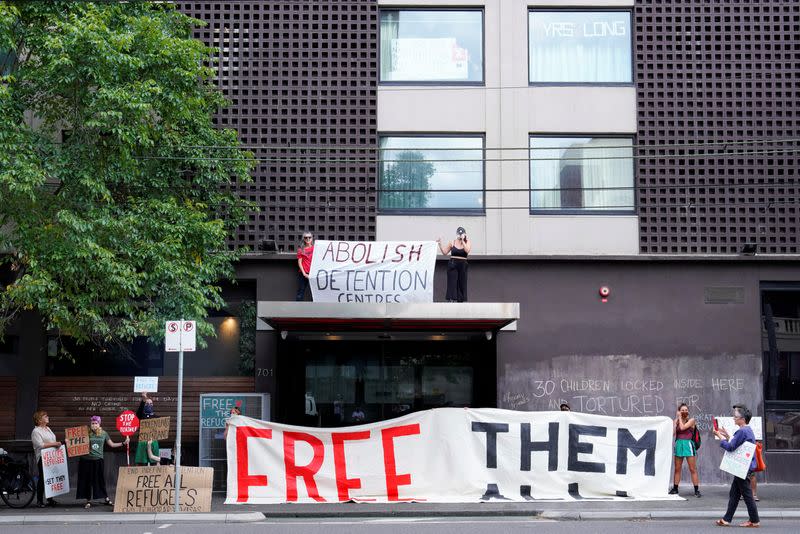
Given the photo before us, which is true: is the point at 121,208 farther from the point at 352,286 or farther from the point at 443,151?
the point at 443,151

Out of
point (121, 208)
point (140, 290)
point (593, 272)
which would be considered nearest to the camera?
point (140, 290)

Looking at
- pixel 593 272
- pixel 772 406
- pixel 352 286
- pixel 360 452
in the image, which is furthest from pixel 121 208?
pixel 772 406

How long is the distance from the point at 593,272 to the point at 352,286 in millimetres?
5301

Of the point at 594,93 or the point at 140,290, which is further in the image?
the point at 594,93

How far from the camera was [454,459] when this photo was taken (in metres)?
16.8

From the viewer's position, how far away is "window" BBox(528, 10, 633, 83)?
69.5 ft

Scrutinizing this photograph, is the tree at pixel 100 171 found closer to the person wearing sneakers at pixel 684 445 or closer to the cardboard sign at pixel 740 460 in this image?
the person wearing sneakers at pixel 684 445

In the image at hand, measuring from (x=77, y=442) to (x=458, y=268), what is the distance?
8.10m

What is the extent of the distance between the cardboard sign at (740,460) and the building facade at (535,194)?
19.1ft

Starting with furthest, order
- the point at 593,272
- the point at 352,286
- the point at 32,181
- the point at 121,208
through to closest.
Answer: the point at 593,272, the point at 352,286, the point at 121,208, the point at 32,181

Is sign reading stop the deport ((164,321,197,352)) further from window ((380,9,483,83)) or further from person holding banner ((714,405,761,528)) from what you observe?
person holding banner ((714,405,761,528))

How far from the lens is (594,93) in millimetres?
20891

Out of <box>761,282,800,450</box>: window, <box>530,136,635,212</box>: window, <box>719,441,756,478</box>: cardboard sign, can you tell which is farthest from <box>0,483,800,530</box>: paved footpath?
<box>530,136,635,212</box>: window

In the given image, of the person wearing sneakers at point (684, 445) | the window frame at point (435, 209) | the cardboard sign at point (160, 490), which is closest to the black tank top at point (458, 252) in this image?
the window frame at point (435, 209)
